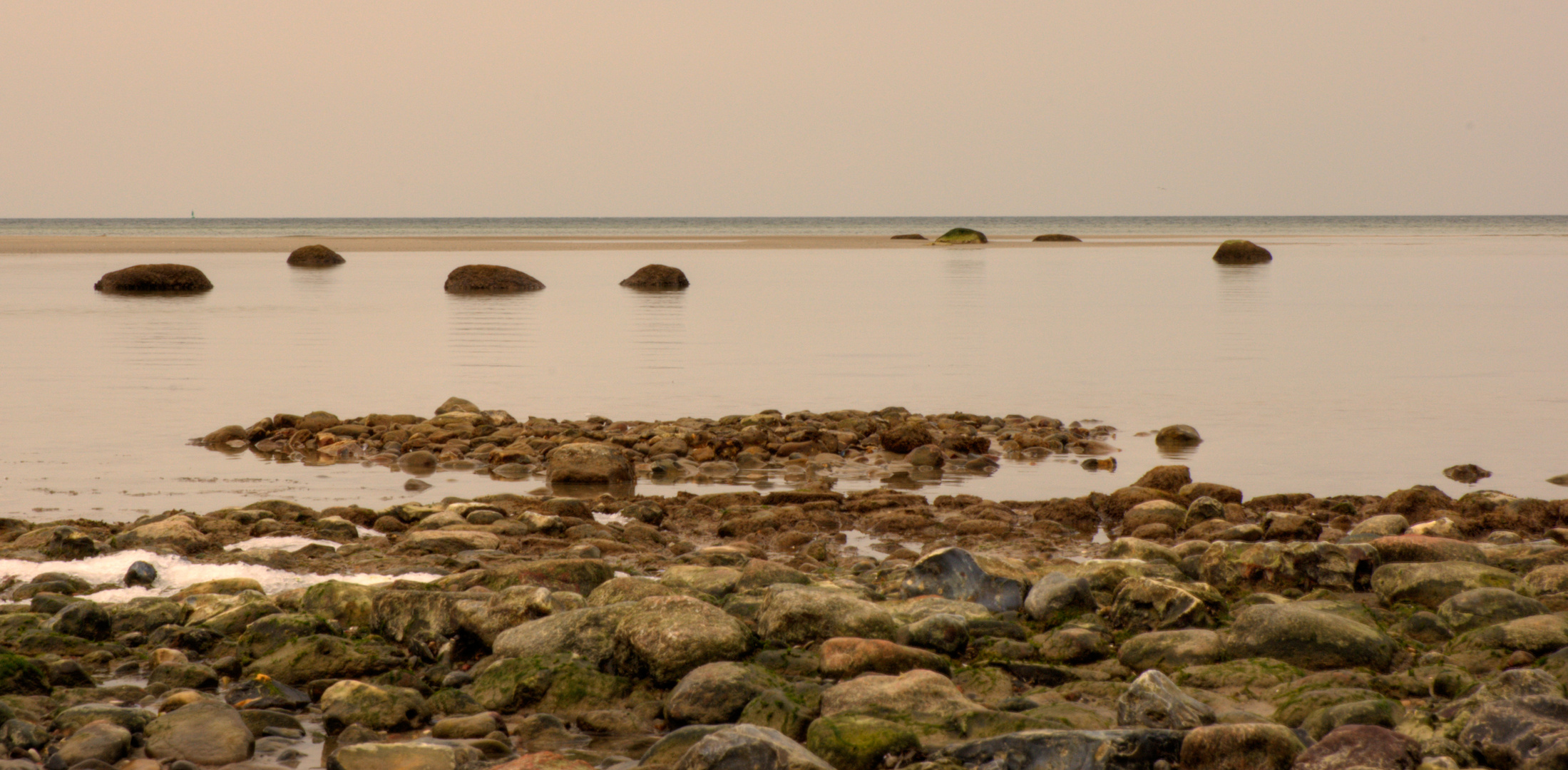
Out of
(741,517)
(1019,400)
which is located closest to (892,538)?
(741,517)

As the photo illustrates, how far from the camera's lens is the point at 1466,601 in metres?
5.68

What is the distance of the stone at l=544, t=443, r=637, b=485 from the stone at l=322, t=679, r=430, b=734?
4.98 meters

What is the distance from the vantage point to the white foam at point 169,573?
6.71 metres

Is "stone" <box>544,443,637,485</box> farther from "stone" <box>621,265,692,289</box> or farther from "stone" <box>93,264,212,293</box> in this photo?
"stone" <box>93,264,212,293</box>

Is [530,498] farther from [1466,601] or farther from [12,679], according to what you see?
[1466,601]

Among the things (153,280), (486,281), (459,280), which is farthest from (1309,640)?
(153,280)

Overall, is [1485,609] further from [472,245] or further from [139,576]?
[472,245]

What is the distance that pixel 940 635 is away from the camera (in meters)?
5.47

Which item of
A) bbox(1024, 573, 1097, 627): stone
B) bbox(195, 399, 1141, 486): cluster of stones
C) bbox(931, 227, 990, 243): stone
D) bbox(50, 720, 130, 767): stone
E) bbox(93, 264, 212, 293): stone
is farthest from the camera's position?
bbox(931, 227, 990, 243): stone

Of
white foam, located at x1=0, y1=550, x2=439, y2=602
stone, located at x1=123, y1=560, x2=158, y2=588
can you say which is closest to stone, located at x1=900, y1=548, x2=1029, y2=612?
white foam, located at x1=0, y1=550, x2=439, y2=602

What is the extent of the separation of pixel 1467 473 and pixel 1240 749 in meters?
6.98

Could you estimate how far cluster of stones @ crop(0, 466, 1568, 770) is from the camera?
4289 millimetres

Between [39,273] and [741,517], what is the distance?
42083 mm

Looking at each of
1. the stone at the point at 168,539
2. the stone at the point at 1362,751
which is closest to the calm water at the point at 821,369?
the stone at the point at 168,539
